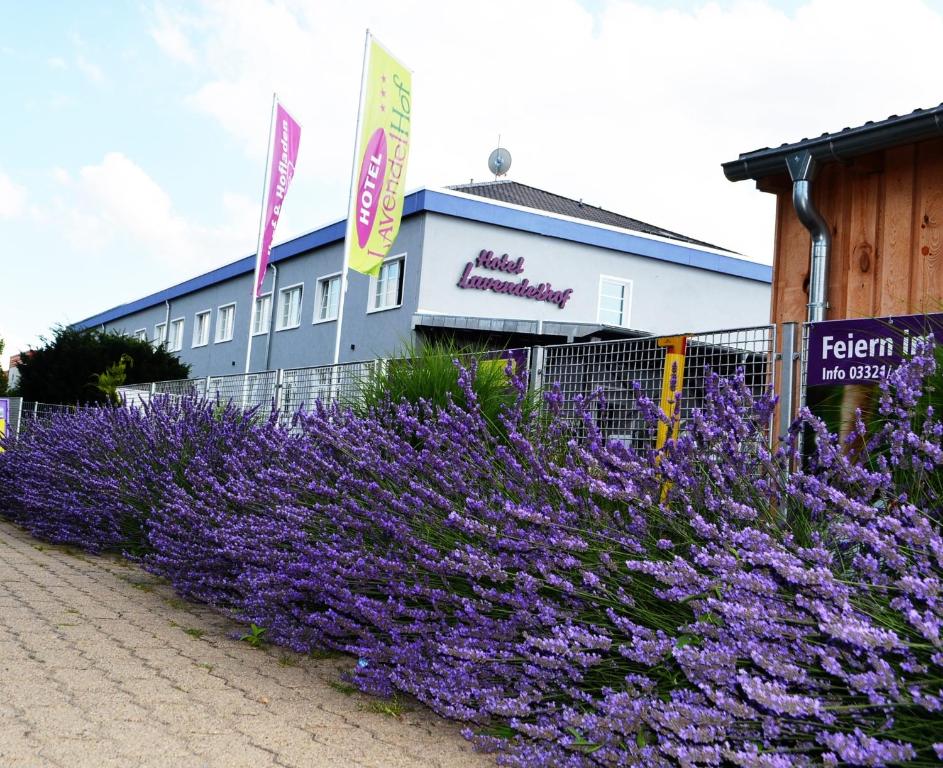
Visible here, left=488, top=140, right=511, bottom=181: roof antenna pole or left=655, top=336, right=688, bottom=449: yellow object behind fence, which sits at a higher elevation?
left=488, top=140, right=511, bottom=181: roof antenna pole

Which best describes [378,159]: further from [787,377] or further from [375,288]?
[787,377]

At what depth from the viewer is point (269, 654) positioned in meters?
4.43

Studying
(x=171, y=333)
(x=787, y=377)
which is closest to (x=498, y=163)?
(x=171, y=333)

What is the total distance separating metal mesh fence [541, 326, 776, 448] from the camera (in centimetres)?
551

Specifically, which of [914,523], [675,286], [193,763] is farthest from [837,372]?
[675,286]

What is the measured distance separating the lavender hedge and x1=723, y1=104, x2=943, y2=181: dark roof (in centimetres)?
285

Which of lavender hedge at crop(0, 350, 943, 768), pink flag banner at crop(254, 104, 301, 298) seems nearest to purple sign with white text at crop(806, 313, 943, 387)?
lavender hedge at crop(0, 350, 943, 768)

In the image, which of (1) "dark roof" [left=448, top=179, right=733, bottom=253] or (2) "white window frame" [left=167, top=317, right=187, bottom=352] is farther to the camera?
(2) "white window frame" [left=167, top=317, right=187, bottom=352]

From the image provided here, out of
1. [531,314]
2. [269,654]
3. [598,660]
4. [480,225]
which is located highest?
[480,225]

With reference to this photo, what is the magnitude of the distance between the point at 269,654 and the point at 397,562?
1130 millimetres

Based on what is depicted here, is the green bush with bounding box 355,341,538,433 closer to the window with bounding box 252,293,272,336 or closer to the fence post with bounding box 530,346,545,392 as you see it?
the fence post with bounding box 530,346,545,392

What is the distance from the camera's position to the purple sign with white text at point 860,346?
15.1 ft

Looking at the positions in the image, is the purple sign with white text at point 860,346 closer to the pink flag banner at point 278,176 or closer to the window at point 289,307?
the pink flag banner at point 278,176

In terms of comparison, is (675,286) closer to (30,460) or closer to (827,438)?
(30,460)
